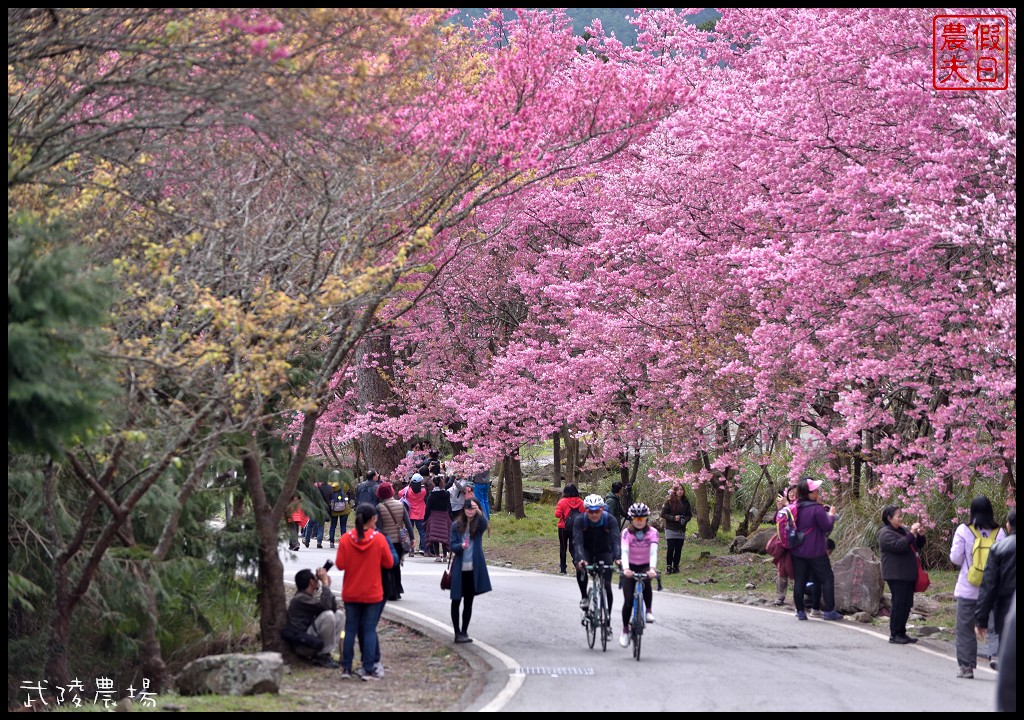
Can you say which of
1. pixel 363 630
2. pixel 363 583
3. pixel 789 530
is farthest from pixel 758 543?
pixel 363 583

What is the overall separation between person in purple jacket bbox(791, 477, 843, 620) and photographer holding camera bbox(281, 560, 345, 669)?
6659 mm

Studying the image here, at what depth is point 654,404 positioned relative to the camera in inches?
922

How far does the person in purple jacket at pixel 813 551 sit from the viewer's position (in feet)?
54.0

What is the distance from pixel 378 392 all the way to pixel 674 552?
37.7ft

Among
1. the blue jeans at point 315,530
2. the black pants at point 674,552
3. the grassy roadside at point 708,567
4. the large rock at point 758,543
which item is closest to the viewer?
the grassy roadside at point 708,567

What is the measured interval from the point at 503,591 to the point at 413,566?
4.84m

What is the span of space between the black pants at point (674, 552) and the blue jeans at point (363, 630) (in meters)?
10.6

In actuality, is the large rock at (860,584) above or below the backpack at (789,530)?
below

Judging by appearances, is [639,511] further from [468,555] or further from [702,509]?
[702,509]

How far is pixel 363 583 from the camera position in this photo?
12.4 metres

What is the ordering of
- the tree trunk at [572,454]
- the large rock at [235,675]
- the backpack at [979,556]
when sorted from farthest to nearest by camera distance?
the tree trunk at [572,454], the backpack at [979,556], the large rock at [235,675]

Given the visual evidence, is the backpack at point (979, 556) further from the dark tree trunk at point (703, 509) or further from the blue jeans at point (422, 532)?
the blue jeans at point (422, 532)

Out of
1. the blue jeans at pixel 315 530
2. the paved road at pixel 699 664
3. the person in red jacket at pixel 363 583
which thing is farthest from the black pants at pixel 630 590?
the blue jeans at pixel 315 530

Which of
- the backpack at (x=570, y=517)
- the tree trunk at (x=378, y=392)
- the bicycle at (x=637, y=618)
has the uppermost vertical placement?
the tree trunk at (x=378, y=392)
